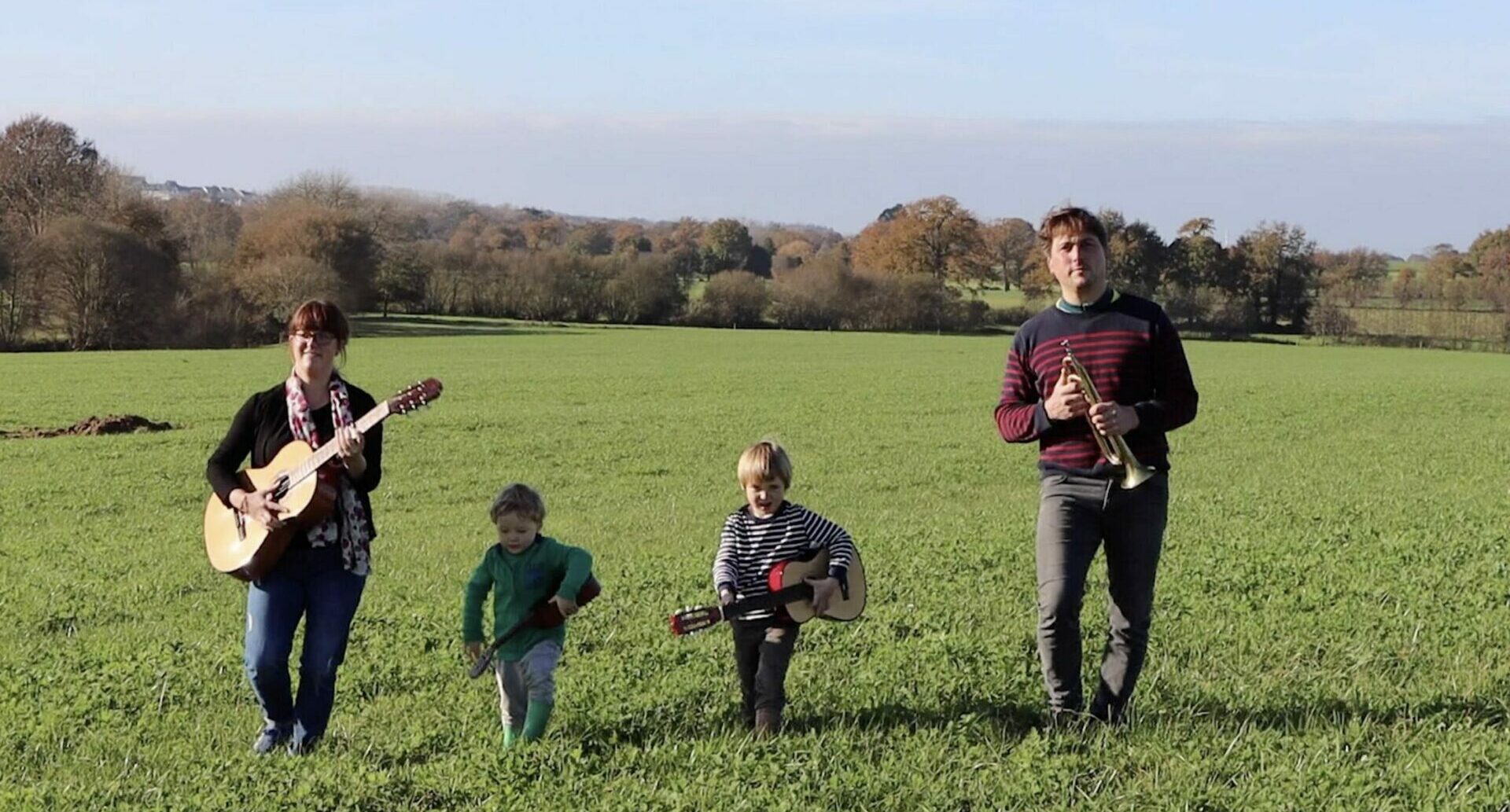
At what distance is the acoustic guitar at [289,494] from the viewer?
5598mm

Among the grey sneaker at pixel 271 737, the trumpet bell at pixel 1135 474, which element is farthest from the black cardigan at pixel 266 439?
the trumpet bell at pixel 1135 474

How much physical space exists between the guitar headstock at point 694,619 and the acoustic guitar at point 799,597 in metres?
0.03

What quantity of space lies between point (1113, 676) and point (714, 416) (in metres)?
25.3

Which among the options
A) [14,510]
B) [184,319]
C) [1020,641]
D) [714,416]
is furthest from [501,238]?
[1020,641]

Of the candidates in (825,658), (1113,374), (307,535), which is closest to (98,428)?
(825,658)

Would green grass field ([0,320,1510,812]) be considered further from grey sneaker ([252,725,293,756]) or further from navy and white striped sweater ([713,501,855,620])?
navy and white striped sweater ([713,501,855,620])

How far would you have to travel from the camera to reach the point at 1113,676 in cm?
609

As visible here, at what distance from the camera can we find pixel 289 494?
5.70 meters

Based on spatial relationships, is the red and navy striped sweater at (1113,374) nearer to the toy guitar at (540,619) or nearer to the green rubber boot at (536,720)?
the toy guitar at (540,619)

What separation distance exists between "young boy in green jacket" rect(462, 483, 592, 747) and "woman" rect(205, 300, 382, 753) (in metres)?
0.58

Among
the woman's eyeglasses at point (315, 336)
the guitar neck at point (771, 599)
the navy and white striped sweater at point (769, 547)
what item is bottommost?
the guitar neck at point (771, 599)

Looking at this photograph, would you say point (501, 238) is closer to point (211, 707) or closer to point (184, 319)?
point (184, 319)

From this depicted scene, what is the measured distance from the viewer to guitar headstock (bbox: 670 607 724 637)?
550 cm

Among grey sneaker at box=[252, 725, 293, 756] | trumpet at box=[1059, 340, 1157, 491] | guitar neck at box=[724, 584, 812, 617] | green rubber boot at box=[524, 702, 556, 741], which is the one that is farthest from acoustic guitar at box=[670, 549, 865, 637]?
grey sneaker at box=[252, 725, 293, 756]
